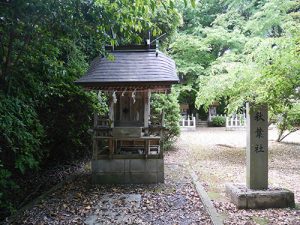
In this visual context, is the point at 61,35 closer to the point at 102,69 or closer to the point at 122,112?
the point at 102,69

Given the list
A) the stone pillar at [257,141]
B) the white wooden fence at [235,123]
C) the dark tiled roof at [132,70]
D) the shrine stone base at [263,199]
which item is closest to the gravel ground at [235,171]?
the shrine stone base at [263,199]

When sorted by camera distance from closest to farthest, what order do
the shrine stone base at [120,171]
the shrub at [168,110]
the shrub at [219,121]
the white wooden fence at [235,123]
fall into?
the shrine stone base at [120,171] → the shrub at [168,110] → the white wooden fence at [235,123] → the shrub at [219,121]

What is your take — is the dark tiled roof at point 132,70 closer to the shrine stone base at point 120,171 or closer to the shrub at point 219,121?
the shrine stone base at point 120,171

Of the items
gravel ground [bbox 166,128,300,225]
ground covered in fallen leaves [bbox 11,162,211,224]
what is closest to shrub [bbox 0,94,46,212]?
ground covered in fallen leaves [bbox 11,162,211,224]

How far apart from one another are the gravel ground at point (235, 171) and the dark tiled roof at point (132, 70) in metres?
3.13

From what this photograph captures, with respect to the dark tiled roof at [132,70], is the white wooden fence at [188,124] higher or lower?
lower

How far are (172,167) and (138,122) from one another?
2543 mm

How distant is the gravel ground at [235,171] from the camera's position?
5.66m

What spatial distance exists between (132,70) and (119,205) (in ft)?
11.5

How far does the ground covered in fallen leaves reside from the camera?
5.43 meters

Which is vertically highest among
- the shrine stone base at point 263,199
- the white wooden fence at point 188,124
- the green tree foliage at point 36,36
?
the green tree foliage at point 36,36

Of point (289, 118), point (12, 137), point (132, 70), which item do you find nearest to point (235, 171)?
point (132, 70)

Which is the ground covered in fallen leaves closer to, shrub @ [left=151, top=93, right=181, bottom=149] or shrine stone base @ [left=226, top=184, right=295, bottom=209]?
shrine stone base @ [left=226, top=184, right=295, bottom=209]

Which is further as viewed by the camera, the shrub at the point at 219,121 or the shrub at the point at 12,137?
the shrub at the point at 219,121
